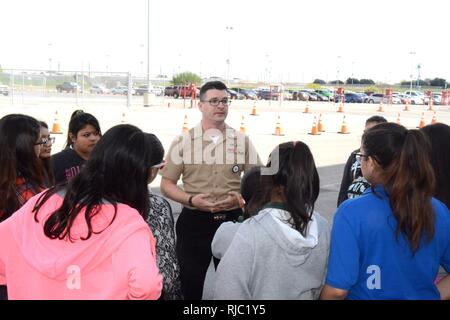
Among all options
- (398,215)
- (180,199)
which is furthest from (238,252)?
(180,199)

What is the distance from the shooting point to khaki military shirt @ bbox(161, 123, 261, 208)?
419 cm

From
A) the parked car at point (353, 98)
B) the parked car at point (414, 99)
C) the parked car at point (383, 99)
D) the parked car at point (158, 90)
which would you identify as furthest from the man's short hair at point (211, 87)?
the parked car at point (414, 99)

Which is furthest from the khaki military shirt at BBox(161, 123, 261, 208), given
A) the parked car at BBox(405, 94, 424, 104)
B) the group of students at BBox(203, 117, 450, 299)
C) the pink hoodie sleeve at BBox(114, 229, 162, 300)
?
the parked car at BBox(405, 94, 424, 104)

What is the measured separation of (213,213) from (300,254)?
1.64 m

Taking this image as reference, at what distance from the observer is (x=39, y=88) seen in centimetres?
4116

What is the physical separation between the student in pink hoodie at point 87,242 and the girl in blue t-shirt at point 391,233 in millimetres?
845

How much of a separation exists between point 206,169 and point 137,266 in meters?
2.16

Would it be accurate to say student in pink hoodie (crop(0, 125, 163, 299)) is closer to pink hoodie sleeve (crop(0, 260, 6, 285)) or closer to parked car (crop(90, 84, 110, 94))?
pink hoodie sleeve (crop(0, 260, 6, 285))

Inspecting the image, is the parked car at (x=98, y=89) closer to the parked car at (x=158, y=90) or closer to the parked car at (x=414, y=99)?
the parked car at (x=158, y=90)

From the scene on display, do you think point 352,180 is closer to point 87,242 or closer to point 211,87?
point 211,87

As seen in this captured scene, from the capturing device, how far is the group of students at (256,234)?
210cm

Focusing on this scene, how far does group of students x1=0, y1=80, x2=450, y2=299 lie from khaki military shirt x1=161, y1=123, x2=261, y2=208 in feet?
4.72

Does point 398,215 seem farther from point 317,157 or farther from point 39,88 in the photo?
point 39,88

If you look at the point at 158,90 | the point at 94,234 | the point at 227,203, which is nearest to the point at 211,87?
the point at 227,203
